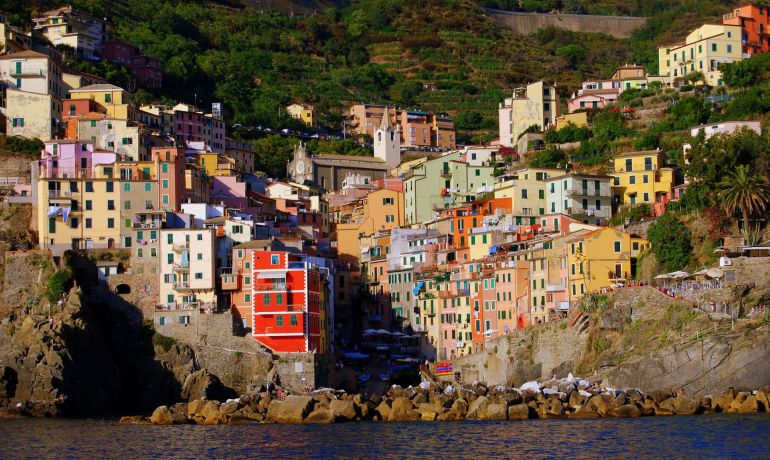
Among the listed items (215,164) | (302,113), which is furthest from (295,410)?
(302,113)

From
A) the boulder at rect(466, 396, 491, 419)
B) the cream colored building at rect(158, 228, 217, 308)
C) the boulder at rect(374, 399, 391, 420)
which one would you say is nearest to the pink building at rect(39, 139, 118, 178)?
the cream colored building at rect(158, 228, 217, 308)

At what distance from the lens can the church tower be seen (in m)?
137

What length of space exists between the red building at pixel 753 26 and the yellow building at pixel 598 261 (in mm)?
37276

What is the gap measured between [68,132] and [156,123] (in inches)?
630

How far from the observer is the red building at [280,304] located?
91312 millimetres

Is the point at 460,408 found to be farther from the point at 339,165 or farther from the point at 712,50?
the point at 339,165

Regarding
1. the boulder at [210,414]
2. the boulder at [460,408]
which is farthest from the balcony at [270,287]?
the boulder at [460,408]

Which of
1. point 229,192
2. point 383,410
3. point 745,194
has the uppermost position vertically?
point 229,192

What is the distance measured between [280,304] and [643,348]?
76.6ft

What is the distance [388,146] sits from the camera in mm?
137625

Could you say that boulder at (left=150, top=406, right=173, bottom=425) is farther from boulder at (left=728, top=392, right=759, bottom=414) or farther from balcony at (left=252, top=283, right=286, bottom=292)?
boulder at (left=728, top=392, right=759, bottom=414)

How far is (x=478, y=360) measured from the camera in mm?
92562

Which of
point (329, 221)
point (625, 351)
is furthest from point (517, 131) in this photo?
point (625, 351)

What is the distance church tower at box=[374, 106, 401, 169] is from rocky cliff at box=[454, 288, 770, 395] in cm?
4861
